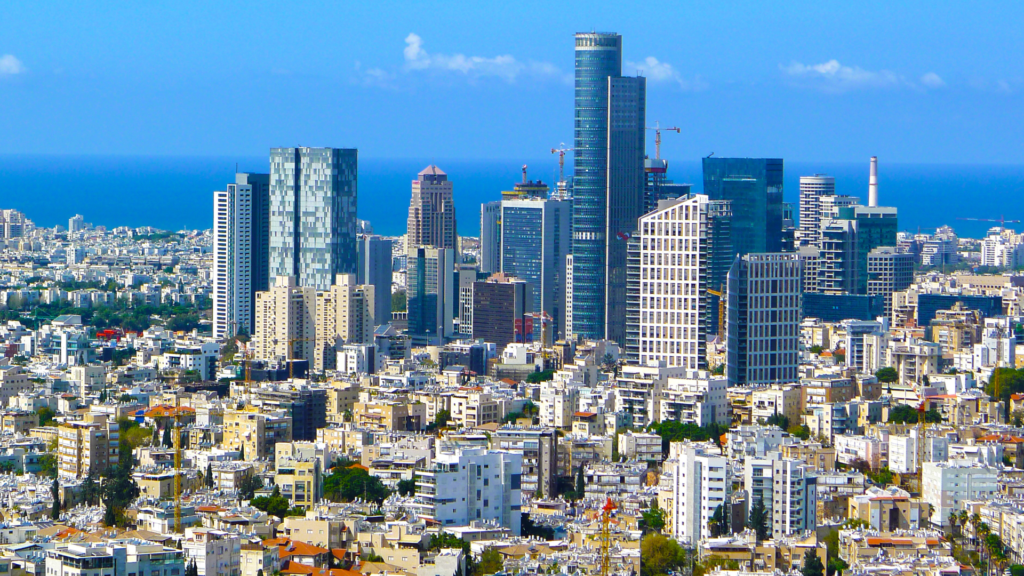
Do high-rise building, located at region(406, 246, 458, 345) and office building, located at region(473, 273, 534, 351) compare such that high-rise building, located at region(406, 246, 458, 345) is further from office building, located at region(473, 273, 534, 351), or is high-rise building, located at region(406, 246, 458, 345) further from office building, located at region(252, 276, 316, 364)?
office building, located at region(252, 276, 316, 364)

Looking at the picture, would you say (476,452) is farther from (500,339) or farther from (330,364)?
(500,339)

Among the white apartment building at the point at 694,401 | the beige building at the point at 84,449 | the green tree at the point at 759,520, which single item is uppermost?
the white apartment building at the point at 694,401

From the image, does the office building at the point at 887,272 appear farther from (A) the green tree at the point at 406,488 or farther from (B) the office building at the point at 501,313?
(A) the green tree at the point at 406,488

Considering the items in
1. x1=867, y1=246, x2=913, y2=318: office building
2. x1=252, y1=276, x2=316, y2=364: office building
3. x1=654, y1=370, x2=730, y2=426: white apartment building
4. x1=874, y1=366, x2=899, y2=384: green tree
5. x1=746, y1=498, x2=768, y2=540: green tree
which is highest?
x1=867, y1=246, x2=913, y2=318: office building

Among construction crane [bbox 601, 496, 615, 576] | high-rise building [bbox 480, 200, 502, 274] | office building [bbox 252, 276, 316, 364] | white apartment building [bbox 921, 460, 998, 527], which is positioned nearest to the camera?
construction crane [bbox 601, 496, 615, 576]

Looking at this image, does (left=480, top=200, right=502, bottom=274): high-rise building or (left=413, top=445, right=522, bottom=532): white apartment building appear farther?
(left=480, top=200, right=502, bottom=274): high-rise building

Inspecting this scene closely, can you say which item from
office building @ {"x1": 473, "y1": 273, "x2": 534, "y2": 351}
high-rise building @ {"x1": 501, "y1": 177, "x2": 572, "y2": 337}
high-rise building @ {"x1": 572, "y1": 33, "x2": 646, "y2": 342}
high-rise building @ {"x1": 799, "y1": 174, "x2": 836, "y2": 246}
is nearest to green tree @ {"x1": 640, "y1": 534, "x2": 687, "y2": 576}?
high-rise building @ {"x1": 572, "y1": 33, "x2": 646, "y2": 342}

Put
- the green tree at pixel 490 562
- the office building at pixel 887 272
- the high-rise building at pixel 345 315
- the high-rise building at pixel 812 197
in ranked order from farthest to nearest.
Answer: the high-rise building at pixel 812 197, the office building at pixel 887 272, the high-rise building at pixel 345 315, the green tree at pixel 490 562

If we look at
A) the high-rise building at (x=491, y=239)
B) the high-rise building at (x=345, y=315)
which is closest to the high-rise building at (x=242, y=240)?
the high-rise building at (x=345, y=315)
